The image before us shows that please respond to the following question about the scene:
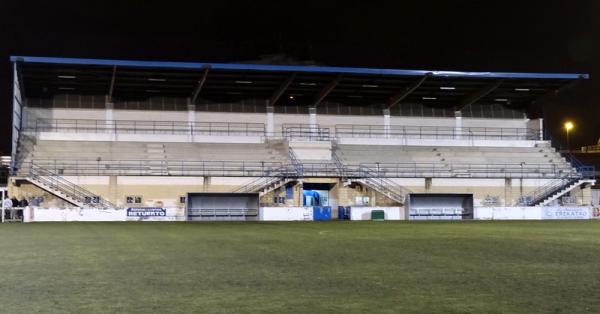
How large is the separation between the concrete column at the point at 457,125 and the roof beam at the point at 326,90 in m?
13.8

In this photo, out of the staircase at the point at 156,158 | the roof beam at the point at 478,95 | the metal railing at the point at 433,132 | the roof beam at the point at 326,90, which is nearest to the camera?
the staircase at the point at 156,158

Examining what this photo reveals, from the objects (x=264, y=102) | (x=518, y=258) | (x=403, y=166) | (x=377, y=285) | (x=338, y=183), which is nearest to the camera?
(x=377, y=285)

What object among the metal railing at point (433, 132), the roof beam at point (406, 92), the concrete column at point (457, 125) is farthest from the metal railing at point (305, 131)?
the concrete column at point (457, 125)

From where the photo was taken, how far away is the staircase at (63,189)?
4453cm

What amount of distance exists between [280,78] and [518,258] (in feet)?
129

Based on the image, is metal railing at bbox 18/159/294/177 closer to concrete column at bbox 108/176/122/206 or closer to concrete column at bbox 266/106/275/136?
concrete column at bbox 108/176/122/206

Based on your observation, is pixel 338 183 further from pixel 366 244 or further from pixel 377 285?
pixel 377 285

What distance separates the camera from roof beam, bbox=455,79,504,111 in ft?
184

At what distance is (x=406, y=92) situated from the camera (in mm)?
55812

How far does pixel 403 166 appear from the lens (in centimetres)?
5362

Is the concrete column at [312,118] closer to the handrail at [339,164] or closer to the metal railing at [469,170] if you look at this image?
the handrail at [339,164]

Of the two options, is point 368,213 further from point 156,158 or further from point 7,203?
point 7,203

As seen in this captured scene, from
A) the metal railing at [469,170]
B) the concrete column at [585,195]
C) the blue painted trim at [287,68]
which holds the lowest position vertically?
the concrete column at [585,195]

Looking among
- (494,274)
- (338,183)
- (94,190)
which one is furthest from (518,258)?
(94,190)
